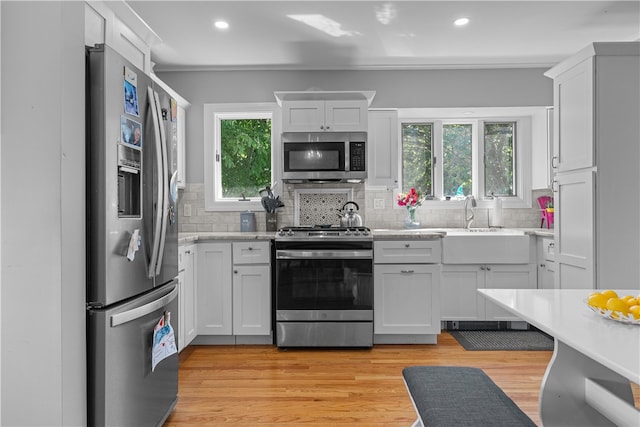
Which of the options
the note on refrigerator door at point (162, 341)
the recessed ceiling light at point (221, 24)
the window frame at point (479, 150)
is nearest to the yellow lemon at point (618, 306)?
the note on refrigerator door at point (162, 341)

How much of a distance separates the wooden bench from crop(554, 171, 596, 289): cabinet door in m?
1.45

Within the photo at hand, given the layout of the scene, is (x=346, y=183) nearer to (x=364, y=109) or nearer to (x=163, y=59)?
(x=364, y=109)

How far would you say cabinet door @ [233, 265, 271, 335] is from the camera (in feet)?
11.0

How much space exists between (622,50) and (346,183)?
232cm

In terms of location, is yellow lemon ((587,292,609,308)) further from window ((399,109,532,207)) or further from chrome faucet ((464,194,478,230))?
window ((399,109,532,207))

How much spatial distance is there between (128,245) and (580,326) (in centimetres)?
163

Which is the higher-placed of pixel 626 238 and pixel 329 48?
pixel 329 48

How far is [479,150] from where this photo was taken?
4.39 m

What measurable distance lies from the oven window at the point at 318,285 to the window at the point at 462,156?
4.83 ft

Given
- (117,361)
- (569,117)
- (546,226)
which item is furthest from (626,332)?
(546,226)

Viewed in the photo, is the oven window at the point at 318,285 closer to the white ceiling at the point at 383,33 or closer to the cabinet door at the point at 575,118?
the cabinet door at the point at 575,118

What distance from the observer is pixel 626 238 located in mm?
2527

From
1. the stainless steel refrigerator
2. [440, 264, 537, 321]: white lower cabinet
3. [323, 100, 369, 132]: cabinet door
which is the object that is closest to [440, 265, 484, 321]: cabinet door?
[440, 264, 537, 321]: white lower cabinet

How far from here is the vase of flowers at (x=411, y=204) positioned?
409 centimetres
